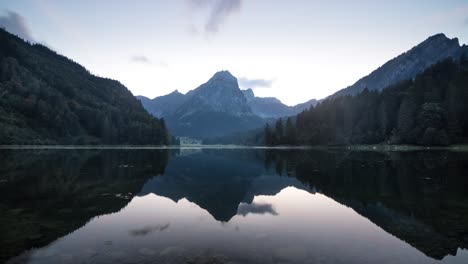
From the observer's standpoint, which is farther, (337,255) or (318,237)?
(318,237)

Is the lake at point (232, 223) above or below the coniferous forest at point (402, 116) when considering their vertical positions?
below

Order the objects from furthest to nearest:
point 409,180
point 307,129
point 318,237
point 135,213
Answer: point 307,129 → point 409,180 → point 135,213 → point 318,237

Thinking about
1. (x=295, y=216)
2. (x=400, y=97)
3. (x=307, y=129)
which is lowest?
(x=295, y=216)

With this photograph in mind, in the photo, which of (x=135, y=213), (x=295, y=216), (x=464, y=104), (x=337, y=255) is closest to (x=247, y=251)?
(x=337, y=255)

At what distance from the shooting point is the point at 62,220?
769 inches

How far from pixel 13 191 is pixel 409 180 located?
44.3m

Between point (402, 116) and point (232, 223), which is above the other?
point (402, 116)

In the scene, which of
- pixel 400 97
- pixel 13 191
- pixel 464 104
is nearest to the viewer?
pixel 13 191

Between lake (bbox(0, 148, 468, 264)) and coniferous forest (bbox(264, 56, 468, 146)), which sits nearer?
lake (bbox(0, 148, 468, 264))

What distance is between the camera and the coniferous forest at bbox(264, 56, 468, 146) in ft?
422

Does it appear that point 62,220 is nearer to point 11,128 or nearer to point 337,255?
point 337,255

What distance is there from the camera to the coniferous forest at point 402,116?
422 feet

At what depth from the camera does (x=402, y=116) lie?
143 m

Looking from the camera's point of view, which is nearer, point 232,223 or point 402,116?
point 232,223
